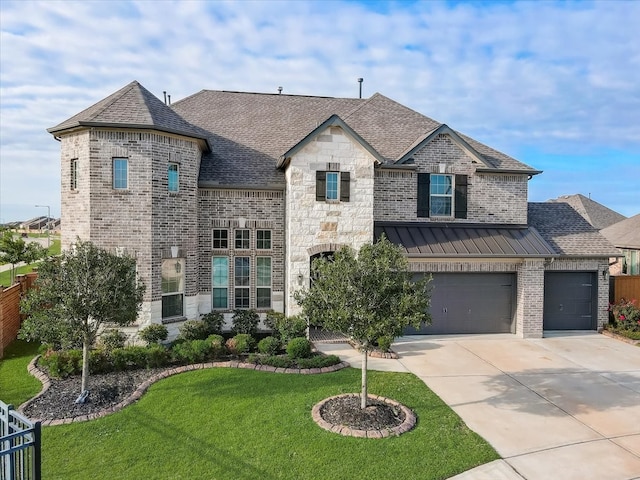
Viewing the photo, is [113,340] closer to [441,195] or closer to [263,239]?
[263,239]

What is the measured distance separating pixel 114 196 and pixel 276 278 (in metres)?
5.83

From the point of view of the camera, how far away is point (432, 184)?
15914mm

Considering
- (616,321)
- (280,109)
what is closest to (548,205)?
(616,321)

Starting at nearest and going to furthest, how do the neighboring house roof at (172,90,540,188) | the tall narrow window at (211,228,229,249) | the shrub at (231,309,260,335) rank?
1. the shrub at (231,309,260,335)
2. the tall narrow window at (211,228,229,249)
3. the neighboring house roof at (172,90,540,188)

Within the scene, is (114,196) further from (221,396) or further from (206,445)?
(206,445)

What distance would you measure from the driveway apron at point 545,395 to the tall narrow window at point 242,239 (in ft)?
20.4

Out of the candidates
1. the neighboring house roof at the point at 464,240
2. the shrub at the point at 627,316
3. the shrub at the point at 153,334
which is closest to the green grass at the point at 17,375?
the shrub at the point at 153,334

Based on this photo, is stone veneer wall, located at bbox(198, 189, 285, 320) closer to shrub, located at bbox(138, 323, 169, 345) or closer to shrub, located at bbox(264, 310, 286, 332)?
shrub, located at bbox(264, 310, 286, 332)

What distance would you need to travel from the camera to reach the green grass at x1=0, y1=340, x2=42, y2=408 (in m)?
9.17

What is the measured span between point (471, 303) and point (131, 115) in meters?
13.0

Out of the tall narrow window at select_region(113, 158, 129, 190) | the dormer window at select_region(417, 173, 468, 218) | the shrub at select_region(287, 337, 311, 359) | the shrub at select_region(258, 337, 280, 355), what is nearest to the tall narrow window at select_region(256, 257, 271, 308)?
the shrub at select_region(258, 337, 280, 355)

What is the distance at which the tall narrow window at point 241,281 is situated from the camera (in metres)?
14.9

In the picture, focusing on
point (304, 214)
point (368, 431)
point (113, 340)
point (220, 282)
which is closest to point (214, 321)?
point (220, 282)

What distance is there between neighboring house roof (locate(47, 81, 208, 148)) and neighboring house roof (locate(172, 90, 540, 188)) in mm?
2167
